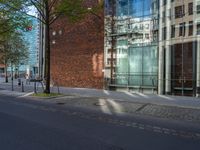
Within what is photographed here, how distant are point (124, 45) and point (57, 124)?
17.8 meters

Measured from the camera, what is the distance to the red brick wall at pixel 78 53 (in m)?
31.0

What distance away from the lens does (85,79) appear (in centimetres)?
3231

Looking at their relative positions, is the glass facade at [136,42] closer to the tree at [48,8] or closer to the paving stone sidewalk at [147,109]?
the tree at [48,8]

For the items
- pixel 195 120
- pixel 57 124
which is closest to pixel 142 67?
pixel 195 120

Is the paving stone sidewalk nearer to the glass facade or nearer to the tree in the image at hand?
the tree

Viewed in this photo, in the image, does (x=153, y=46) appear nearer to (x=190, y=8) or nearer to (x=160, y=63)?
(x=160, y=63)

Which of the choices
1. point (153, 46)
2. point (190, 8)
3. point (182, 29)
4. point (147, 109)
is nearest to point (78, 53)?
point (153, 46)

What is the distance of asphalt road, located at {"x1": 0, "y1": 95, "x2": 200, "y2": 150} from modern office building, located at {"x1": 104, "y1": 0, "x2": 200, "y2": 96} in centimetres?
1123

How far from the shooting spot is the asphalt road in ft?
26.7

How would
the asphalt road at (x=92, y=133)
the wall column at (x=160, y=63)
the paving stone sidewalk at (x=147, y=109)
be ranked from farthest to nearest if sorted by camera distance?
the wall column at (x=160, y=63), the paving stone sidewalk at (x=147, y=109), the asphalt road at (x=92, y=133)

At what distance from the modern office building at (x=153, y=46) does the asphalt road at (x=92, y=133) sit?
36.8 feet

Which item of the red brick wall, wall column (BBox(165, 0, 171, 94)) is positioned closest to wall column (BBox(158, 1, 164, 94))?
wall column (BBox(165, 0, 171, 94))

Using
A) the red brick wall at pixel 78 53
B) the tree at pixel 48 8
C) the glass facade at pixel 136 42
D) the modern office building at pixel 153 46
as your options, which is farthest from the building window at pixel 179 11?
the red brick wall at pixel 78 53

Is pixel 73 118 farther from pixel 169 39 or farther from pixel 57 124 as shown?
pixel 169 39
